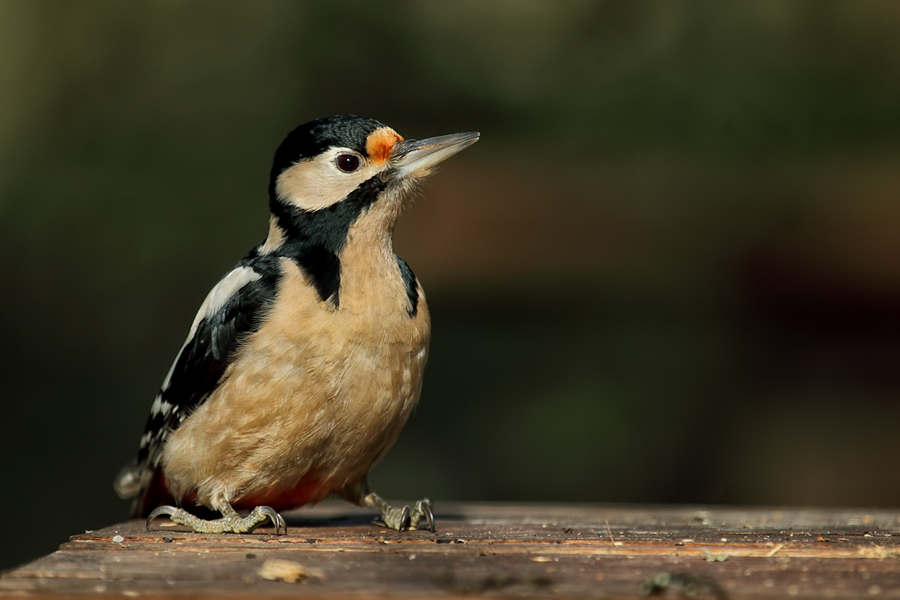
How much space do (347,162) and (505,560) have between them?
5.58 feet

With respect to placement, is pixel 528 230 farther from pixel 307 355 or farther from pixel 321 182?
pixel 307 355

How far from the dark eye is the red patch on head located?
0.19 feet

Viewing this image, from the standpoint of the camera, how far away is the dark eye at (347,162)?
372cm

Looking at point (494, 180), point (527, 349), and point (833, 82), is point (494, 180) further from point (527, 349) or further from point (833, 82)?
point (833, 82)

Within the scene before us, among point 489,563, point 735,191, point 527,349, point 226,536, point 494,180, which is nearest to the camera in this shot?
point 489,563

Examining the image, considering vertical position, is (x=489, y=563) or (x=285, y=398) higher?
(x=285, y=398)

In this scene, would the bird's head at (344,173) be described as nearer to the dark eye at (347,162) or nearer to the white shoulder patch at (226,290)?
the dark eye at (347,162)

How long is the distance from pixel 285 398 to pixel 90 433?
15.8ft

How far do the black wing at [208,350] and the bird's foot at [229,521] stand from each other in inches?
12.6

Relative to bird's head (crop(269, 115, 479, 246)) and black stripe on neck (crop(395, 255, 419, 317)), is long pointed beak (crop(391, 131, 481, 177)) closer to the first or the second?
bird's head (crop(269, 115, 479, 246))

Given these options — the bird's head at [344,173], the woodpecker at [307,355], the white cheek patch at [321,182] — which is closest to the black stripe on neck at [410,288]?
the woodpecker at [307,355]

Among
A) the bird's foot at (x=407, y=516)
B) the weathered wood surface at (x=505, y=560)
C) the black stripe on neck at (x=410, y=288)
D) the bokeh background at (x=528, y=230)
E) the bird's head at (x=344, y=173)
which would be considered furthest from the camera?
the bokeh background at (x=528, y=230)

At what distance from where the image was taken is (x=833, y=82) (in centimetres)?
697

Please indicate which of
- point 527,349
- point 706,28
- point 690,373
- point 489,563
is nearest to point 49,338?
point 527,349
